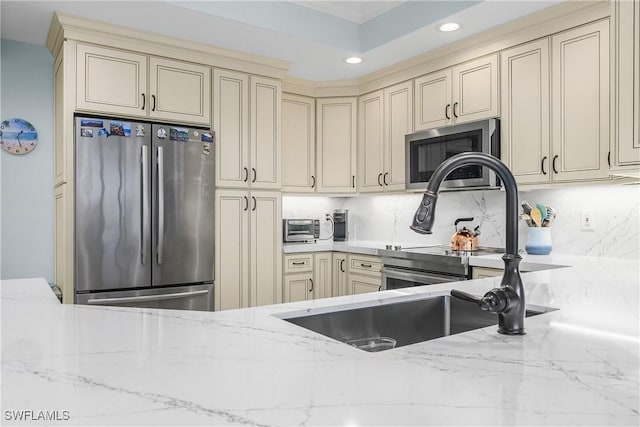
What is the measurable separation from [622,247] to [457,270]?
37.8 inches

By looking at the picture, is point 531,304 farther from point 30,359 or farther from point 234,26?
point 234,26

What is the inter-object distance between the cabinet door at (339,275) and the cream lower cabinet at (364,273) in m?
0.05

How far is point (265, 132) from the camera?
369cm

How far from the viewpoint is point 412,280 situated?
328cm

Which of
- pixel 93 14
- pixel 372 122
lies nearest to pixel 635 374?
pixel 93 14

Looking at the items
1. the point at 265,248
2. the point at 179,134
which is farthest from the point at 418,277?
the point at 179,134

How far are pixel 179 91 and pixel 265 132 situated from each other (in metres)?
0.74

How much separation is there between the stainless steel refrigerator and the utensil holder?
2215 mm

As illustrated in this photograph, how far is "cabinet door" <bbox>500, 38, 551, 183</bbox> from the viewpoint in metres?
2.84

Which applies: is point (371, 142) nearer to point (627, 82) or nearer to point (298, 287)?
point (298, 287)

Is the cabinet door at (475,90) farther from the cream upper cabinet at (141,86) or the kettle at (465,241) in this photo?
the cream upper cabinet at (141,86)

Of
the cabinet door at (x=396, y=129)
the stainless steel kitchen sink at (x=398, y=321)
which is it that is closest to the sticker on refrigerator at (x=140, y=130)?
the cabinet door at (x=396, y=129)

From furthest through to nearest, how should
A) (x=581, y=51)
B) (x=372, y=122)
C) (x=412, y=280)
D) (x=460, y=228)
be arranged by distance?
1. (x=372, y=122)
2. (x=460, y=228)
3. (x=412, y=280)
4. (x=581, y=51)

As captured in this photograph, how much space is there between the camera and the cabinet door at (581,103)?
8.41 feet
